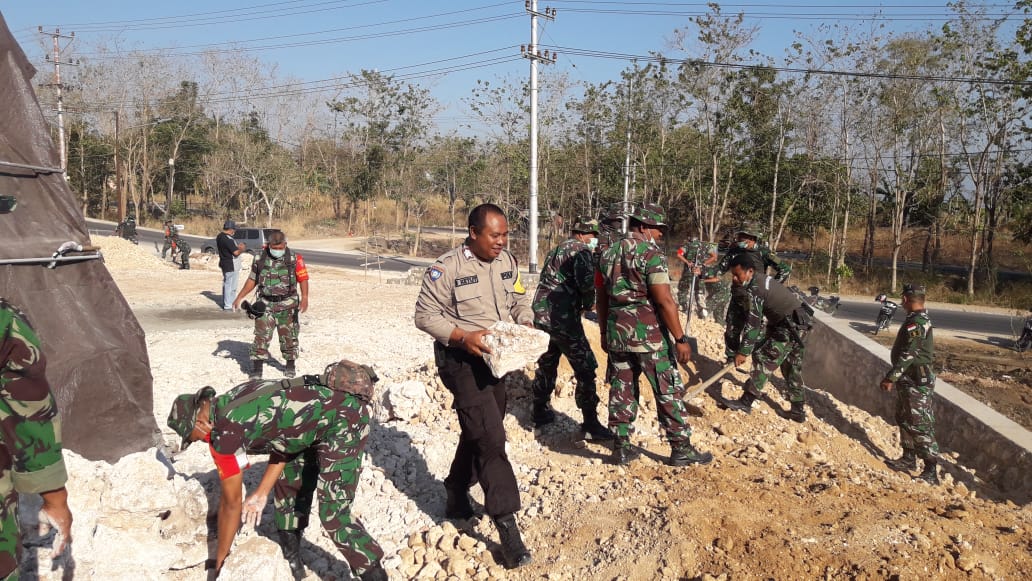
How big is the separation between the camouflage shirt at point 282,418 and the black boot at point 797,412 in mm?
4514

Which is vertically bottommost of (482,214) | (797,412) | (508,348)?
(797,412)

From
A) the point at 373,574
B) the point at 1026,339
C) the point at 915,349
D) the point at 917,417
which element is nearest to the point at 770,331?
the point at 915,349

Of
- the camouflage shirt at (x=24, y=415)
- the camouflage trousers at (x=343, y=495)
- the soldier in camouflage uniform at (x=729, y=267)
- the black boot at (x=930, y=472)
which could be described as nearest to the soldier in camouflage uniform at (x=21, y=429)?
the camouflage shirt at (x=24, y=415)

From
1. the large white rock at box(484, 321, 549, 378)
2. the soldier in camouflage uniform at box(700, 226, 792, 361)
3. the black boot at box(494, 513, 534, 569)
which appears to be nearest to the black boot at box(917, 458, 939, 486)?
the soldier in camouflage uniform at box(700, 226, 792, 361)

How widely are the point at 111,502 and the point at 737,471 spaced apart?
11.4 ft

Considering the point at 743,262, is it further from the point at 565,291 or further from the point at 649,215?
the point at 649,215

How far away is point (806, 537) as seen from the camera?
128 inches

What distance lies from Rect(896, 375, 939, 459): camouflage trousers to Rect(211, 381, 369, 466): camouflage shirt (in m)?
4.48

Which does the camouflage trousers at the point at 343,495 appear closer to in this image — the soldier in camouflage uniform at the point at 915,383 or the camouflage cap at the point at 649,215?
the camouflage cap at the point at 649,215

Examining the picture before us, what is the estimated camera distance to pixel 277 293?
6727mm

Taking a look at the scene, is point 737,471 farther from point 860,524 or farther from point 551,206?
point 551,206

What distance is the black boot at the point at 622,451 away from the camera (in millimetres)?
4543

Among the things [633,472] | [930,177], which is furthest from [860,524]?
[930,177]

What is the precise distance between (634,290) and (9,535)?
325 cm
